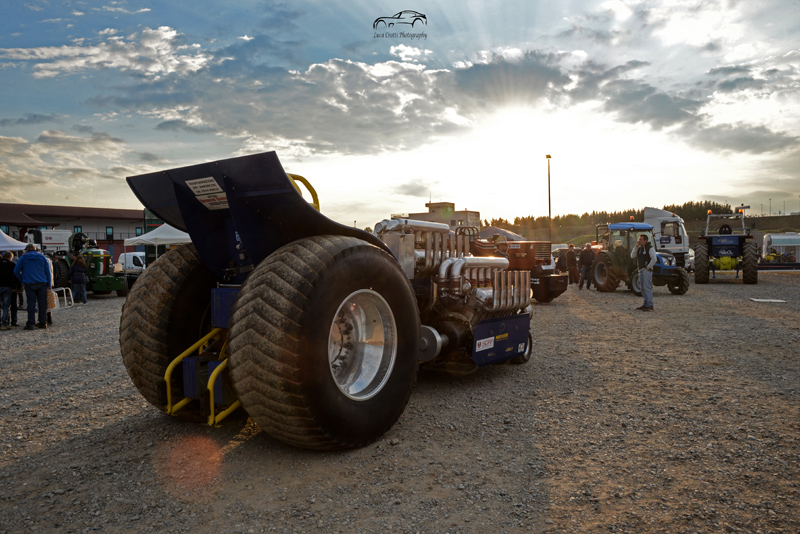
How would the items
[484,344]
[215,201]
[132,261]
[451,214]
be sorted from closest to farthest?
[215,201] → [484,344] → [132,261] → [451,214]

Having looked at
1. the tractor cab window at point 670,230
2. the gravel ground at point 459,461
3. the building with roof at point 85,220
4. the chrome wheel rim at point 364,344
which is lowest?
the gravel ground at point 459,461

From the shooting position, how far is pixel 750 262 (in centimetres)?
1984

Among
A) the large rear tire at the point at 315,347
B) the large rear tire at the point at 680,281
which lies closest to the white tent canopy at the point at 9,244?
the large rear tire at the point at 315,347

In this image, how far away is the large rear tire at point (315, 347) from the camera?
3.02 metres

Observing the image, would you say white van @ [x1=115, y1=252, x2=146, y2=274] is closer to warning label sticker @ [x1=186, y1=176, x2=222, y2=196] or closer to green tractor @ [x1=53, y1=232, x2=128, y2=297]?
green tractor @ [x1=53, y1=232, x2=128, y2=297]

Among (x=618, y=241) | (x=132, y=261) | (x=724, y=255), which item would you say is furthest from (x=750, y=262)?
(x=132, y=261)

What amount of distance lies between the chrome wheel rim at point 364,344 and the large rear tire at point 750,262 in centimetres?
2071

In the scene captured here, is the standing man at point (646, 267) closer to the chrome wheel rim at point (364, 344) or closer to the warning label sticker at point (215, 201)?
the chrome wheel rim at point (364, 344)

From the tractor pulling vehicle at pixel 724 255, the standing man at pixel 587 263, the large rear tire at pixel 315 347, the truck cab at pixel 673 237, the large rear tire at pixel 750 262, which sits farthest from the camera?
the truck cab at pixel 673 237

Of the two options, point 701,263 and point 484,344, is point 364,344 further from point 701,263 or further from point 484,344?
point 701,263

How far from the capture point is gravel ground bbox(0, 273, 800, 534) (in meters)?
2.69

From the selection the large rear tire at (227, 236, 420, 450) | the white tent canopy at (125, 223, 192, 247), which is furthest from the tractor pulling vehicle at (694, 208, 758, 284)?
the large rear tire at (227, 236, 420, 450)

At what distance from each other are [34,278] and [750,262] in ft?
74.1

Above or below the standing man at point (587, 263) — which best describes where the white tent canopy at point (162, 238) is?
above
